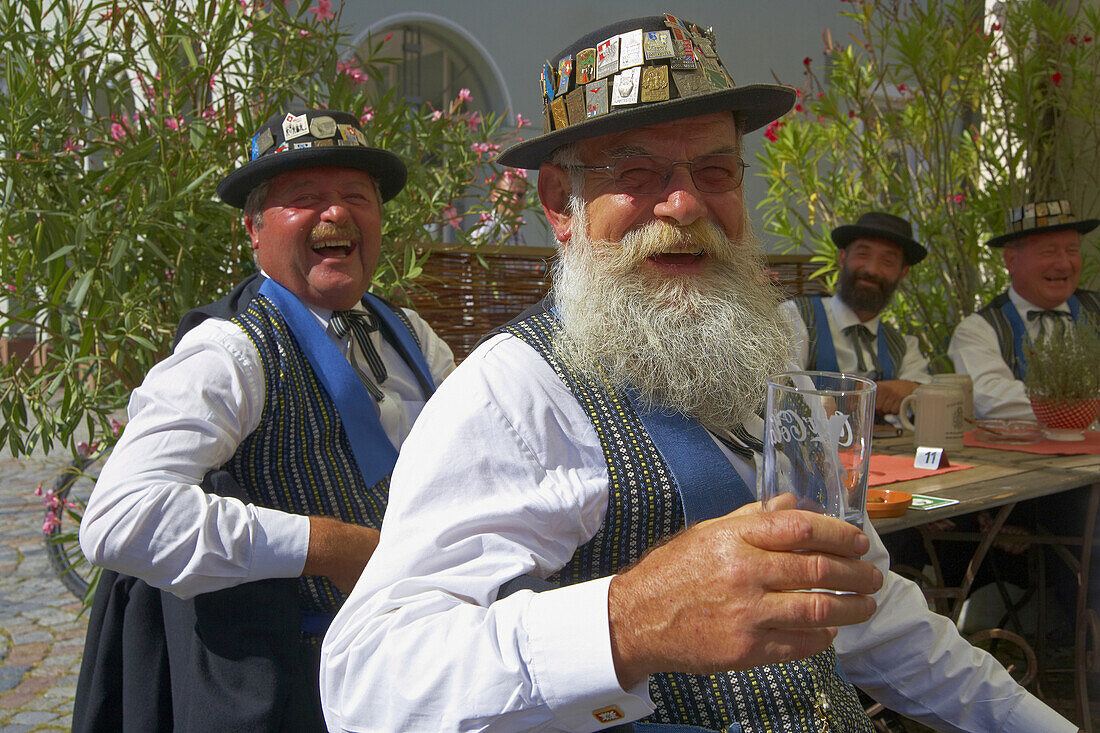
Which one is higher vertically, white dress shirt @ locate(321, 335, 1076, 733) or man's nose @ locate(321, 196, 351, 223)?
man's nose @ locate(321, 196, 351, 223)

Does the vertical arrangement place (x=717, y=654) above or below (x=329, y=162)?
below

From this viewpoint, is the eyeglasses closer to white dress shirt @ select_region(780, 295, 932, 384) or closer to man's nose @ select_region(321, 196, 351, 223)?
man's nose @ select_region(321, 196, 351, 223)

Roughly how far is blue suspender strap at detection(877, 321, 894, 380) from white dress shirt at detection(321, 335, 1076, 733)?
11.8 ft

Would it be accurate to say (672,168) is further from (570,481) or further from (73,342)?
(73,342)

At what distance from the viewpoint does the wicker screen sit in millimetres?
4703

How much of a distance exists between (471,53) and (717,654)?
9.81 m

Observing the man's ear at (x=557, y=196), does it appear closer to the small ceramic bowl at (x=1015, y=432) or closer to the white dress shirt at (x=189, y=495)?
the white dress shirt at (x=189, y=495)

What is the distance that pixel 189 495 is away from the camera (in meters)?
1.99

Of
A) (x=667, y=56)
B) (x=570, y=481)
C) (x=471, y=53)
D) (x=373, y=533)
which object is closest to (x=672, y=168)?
(x=667, y=56)

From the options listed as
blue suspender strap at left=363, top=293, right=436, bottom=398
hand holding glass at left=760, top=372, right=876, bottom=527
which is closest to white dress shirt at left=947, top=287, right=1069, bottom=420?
blue suspender strap at left=363, top=293, right=436, bottom=398

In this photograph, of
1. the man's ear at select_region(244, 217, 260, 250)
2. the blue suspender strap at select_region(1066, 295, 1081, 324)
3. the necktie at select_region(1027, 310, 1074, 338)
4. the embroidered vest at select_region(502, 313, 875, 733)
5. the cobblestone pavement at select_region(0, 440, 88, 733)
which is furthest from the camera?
the blue suspender strap at select_region(1066, 295, 1081, 324)

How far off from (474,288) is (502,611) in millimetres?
3857

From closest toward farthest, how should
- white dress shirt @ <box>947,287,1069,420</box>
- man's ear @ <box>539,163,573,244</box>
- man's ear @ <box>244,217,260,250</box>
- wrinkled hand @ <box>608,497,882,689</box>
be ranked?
wrinkled hand @ <box>608,497,882,689</box> → man's ear @ <box>539,163,573,244</box> → man's ear @ <box>244,217,260,250</box> → white dress shirt @ <box>947,287,1069,420</box>

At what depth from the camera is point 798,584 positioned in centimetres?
98
